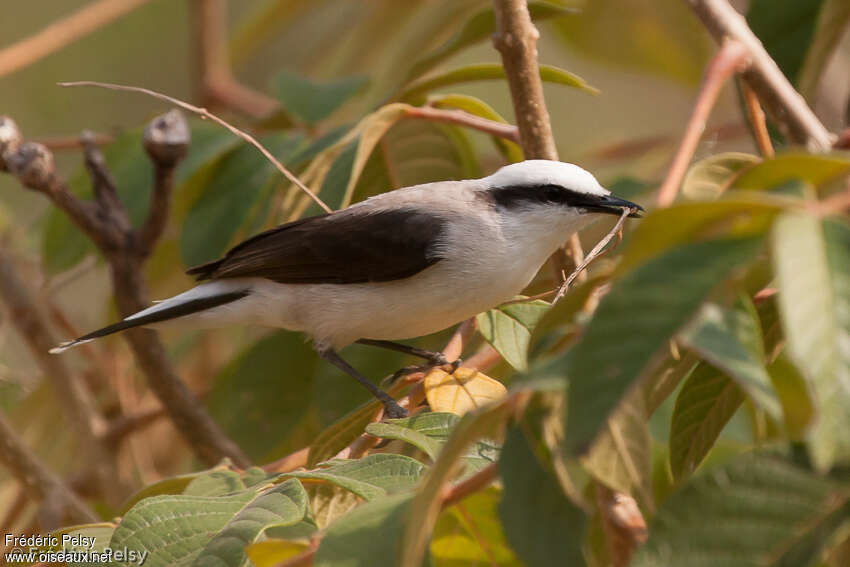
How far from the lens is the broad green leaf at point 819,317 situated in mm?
862

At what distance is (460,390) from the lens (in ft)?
6.55

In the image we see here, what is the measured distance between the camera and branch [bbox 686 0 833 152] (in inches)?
62.5

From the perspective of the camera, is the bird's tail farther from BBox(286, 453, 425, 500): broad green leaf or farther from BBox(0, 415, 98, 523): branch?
BBox(286, 453, 425, 500): broad green leaf

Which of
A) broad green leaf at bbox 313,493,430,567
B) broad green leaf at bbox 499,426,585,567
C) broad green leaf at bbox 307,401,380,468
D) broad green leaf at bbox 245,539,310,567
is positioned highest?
broad green leaf at bbox 499,426,585,567

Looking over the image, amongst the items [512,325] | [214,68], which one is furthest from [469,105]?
[214,68]

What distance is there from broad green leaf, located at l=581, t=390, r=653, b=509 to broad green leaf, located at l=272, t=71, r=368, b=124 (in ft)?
6.44

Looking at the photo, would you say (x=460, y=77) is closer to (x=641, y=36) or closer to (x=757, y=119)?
(x=757, y=119)

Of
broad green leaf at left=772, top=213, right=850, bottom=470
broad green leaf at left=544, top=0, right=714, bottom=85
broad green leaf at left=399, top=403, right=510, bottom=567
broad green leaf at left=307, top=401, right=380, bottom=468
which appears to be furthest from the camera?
broad green leaf at left=544, top=0, right=714, bottom=85

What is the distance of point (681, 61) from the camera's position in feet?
14.4

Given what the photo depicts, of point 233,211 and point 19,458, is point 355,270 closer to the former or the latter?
point 233,211

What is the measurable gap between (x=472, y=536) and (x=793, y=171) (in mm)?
753

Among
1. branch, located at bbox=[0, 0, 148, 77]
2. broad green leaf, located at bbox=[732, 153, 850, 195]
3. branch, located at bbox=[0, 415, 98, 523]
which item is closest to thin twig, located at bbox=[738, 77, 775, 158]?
broad green leaf, located at bbox=[732, 153, 850, 195]

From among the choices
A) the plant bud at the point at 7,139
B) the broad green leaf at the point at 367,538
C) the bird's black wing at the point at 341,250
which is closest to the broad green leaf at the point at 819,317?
the broad green leaf at the point at 367,538

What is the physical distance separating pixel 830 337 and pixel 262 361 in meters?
2.40
